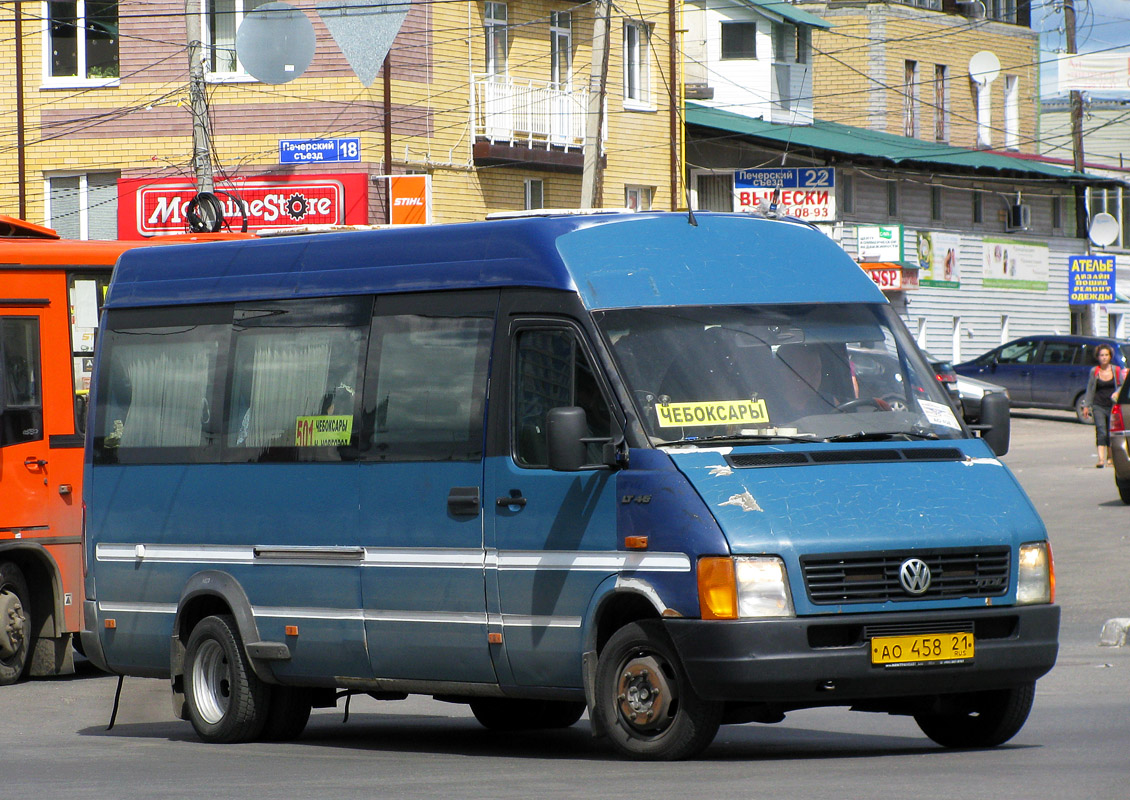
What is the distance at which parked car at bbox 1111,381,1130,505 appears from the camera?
82.2ft

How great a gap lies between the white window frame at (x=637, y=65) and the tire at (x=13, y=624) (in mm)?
29437

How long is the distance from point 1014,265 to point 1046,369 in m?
16.4

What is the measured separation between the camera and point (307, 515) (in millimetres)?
10891

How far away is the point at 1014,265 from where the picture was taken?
199 feet

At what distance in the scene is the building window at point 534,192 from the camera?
4056cm

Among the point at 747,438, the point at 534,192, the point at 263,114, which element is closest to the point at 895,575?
the point at 747,438

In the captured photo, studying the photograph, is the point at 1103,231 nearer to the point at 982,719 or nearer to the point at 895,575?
the point at 982,719

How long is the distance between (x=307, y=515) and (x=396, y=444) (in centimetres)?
75

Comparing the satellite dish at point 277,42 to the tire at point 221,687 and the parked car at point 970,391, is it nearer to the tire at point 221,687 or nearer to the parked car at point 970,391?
the tire at point 221,687

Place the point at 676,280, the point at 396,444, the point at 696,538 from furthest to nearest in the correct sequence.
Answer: the point at 396,444 < the point at 676,280 < the point at 696,538

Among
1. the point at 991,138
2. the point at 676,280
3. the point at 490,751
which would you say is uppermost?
the point at 991,138

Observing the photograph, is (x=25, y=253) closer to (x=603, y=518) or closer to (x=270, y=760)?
(x=270, y=760)

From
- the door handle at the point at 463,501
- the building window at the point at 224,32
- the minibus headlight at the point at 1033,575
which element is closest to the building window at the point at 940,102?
the building window at the point at 224,32

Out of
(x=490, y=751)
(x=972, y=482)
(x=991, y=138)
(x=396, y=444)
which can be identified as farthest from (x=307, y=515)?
(x=991, y=138)
